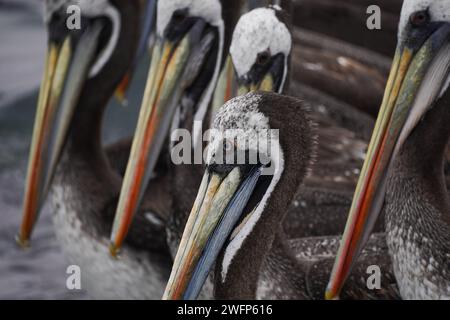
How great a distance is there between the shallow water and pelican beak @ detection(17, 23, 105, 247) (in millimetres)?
621

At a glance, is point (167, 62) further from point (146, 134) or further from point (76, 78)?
point (76, 78)

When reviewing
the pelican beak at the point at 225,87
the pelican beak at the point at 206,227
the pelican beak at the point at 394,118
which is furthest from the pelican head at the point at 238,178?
the pelican beak at the point at 225,87

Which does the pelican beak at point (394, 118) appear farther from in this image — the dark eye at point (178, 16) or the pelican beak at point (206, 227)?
the dark eye at point (178, 16)

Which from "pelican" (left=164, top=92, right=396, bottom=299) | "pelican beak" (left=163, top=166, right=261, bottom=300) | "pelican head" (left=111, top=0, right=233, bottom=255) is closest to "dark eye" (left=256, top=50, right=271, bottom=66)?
"pelican head" (left=111, top=0, right=233, bottom=255)

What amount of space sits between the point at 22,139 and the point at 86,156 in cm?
219

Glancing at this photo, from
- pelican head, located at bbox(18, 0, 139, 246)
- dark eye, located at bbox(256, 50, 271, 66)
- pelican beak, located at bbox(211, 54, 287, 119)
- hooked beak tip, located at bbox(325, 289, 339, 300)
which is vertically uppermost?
dark eye, located at bbox(256, 50, 271, 66)

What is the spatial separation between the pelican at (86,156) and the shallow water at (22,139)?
0.49 metres

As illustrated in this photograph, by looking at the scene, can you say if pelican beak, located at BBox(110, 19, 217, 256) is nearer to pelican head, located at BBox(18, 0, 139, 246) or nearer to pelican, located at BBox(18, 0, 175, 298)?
pelican, located at BBox(18, 0, 175, 298)

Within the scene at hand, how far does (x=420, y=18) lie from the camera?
368 cm

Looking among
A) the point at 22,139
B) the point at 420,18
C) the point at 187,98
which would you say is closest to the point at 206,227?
the point at 420,18

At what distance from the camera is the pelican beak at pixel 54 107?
192 inches

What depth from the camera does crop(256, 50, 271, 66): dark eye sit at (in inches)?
163

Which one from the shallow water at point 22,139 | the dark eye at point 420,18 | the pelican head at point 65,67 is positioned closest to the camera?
the dark eye at point 420,18
